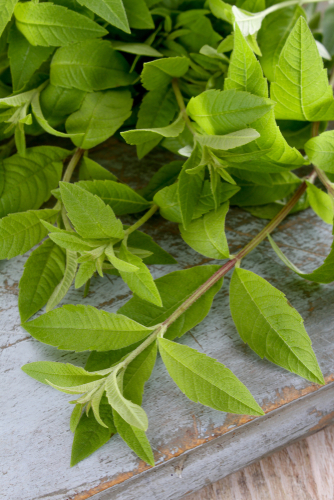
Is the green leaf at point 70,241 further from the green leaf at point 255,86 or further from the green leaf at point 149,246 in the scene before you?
the green leaf at point 255,86

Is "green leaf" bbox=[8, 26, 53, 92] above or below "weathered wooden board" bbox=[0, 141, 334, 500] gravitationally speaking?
above

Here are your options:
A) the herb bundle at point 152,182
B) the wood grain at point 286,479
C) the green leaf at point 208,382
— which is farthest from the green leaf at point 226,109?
the wood grain at point 286,479

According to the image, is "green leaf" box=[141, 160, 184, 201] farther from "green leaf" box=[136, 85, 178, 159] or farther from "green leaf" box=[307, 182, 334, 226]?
"green leaf" box=[307, 182, 334, 226]

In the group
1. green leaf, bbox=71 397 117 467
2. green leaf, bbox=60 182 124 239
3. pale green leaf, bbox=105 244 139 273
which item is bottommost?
green leaf, bbox=71 397 117 467

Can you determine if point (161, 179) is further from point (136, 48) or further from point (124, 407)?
point (124, 407)

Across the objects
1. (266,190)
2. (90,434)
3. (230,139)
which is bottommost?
(90,434)

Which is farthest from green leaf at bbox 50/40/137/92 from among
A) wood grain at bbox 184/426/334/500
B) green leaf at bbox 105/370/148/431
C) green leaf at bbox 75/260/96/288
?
wood grain at bbox 184/426/334/500

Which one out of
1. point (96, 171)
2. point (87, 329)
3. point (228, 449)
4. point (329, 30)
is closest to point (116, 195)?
point (96, 171)
